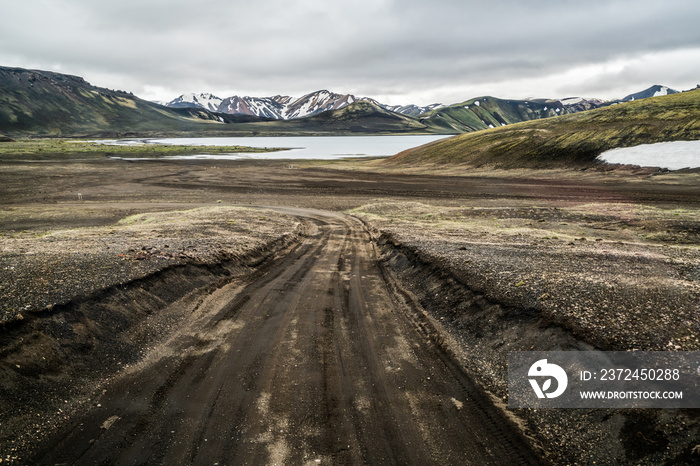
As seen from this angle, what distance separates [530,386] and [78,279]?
13.5 meters

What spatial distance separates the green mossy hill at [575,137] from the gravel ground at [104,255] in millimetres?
64465

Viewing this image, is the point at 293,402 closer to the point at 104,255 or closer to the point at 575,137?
the point at 104,255

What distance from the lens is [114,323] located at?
10.2 metres

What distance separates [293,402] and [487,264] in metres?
9.64

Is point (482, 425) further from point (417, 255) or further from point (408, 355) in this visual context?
point (417, 255)

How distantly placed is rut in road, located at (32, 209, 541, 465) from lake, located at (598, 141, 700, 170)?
→ 6608 centimetres

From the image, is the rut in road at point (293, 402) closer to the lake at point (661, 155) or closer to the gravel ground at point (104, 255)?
the gravel ground at point (104, 255)

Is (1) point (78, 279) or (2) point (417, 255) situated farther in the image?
(2) point (417, 255)

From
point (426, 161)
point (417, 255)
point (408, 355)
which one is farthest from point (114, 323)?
point (426, 161)

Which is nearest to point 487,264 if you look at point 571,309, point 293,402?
point 571,309

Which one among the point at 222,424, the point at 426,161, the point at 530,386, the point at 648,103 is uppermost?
the point at 648,103

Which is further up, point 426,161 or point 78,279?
point 426,161

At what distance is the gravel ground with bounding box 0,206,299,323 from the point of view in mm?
10305

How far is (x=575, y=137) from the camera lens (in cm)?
7425
